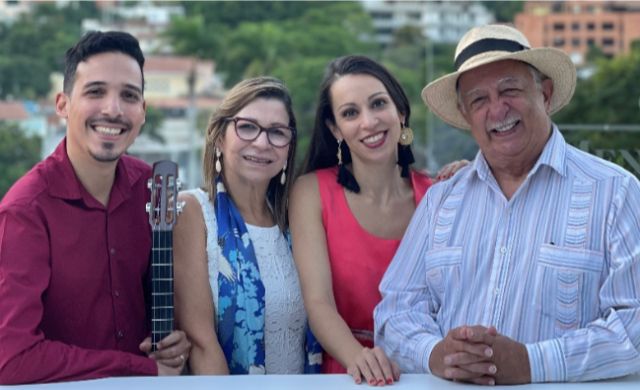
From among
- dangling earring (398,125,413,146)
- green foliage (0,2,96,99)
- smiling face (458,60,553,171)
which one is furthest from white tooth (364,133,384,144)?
green foliage (0,2,96,99)

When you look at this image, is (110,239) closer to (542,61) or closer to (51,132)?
(542,61)

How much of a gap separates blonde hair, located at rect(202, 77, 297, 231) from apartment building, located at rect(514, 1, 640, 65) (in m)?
83.1

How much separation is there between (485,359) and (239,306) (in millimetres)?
918

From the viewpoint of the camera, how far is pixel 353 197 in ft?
12.5

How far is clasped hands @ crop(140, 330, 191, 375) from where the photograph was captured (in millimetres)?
3363

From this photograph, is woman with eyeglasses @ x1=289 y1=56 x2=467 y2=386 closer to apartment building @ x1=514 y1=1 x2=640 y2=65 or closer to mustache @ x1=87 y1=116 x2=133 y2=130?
mustache @ x1=87 y1=116 x2=133 y2=130

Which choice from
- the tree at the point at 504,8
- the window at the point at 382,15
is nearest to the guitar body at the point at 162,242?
the tree at the point at 504,8

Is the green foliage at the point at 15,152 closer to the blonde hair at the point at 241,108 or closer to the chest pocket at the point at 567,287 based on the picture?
the blonde hair at the point at 241,108

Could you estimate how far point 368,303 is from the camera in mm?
3682

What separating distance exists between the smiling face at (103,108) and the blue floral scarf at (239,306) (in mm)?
467

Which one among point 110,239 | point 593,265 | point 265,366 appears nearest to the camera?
point 593,265

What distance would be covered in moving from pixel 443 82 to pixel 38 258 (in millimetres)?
1363

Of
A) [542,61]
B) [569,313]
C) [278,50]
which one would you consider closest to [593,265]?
[569,313]

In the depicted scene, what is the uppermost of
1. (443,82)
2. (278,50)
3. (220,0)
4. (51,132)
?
(220,0)
